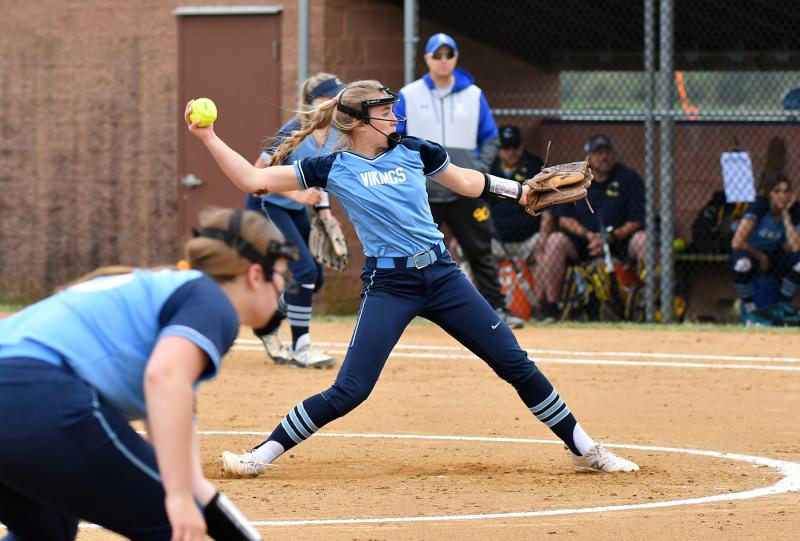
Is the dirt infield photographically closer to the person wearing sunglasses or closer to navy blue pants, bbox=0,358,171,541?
the person wearing sunglasses

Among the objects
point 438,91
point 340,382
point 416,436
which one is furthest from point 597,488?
point 438,91

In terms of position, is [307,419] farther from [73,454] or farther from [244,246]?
[73,454]

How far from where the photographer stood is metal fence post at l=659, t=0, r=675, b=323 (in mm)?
13133

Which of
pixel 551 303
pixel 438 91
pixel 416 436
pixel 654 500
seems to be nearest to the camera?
pixel 654 500

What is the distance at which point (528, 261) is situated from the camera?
46.1 ft

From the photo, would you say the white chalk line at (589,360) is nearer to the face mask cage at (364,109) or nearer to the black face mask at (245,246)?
the face mask cage at (364,109)

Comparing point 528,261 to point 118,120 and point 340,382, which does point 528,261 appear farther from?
point 340,382

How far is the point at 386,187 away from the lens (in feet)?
21.7

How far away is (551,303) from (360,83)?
7.29 m

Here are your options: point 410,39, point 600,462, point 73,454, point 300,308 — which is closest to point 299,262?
point 300,308

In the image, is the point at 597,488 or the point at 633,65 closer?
the point at 597,488

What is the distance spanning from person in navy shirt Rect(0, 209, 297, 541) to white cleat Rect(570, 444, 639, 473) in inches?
129

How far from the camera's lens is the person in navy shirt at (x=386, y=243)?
6633mm

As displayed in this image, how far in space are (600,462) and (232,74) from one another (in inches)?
338
